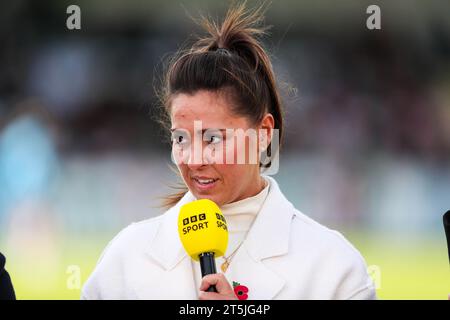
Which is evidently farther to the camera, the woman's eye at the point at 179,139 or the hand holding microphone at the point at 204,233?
the woman's eye at the point at 179,139

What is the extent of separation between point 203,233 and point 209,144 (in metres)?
0.27

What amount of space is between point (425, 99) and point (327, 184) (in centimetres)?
84

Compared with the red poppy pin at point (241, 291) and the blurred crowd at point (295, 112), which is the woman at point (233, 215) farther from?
the blurred crowd at point (295, 112)

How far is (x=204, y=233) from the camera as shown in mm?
1514

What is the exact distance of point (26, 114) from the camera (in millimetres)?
3725

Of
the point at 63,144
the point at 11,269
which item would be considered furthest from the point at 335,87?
the point at 11,269

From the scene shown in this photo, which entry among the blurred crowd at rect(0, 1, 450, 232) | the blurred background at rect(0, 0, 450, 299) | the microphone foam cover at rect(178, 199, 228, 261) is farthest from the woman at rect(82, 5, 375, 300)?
the blurred crowd at rect(0, 1, 450, 232)

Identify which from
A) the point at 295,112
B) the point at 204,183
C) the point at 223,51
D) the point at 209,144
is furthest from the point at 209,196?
the point at 295,112

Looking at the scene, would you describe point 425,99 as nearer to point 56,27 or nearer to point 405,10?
point 405,10

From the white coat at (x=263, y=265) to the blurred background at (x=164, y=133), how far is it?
1878 millimetres

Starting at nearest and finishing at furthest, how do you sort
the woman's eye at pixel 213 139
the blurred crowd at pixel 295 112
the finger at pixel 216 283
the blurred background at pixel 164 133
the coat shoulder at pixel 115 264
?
the finger at pixel 216 283 < the woman's eye at pixel 213 139 < the coat shoulder at pixel 115 264 < the blurred background at pixel 164 133 < the blurred crowd at pixel 295 112

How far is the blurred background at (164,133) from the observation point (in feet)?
12.4

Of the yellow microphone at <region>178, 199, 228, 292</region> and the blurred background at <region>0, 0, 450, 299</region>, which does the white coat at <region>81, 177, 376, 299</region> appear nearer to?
the yellow microphone at <region>178, 199, 228, 292</region>

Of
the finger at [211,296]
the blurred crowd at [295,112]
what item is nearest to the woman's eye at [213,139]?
the finger at [211,296]
